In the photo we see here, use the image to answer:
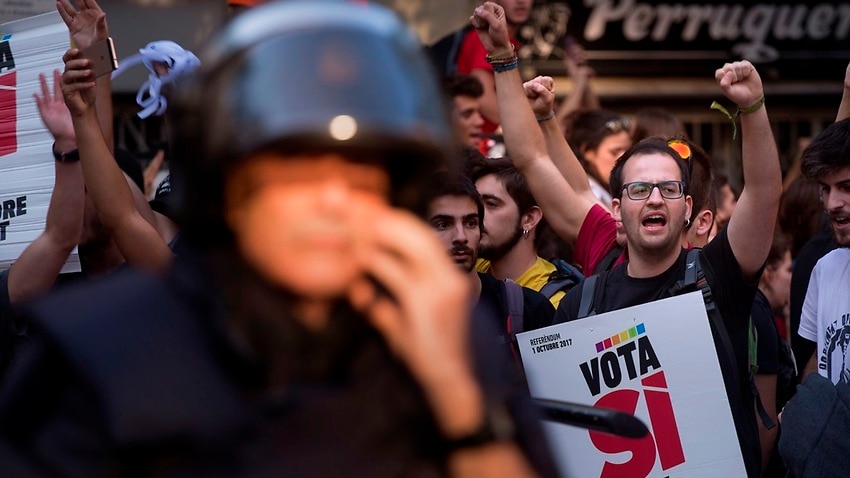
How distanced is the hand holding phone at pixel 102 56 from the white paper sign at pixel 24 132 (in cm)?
44

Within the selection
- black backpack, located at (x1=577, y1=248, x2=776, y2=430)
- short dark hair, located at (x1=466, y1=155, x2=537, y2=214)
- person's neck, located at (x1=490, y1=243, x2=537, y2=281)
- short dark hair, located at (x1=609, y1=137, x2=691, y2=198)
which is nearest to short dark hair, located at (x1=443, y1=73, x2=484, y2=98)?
short dark hair, located at (x1=466, y1=155, x2=537, y2=214)

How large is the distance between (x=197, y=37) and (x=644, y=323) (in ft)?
17.7

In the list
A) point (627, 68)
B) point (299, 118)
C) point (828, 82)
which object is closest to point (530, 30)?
point (627, 68)

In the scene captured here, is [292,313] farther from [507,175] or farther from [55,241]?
[507,175]

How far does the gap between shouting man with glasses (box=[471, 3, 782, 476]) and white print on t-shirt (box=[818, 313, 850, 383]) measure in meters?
0.36

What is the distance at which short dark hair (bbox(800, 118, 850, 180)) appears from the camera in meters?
4.56

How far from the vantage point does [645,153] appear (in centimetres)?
473

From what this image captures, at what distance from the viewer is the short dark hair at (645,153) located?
15.4 feet

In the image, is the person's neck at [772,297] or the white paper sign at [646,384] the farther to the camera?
the person's neck at [772,297]

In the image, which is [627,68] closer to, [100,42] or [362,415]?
[100,42]

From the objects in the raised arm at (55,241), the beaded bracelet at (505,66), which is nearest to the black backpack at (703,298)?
the beaded bracelet at (505,66)

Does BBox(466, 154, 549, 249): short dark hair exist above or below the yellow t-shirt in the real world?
above

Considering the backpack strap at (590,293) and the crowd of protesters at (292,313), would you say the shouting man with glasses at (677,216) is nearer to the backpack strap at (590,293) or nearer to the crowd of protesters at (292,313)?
the backpack strap at (590,293)

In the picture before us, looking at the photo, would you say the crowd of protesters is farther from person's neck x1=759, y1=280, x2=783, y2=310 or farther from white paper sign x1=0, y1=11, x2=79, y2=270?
person's neck x1=759, y1=280, x2=783, y2=310
